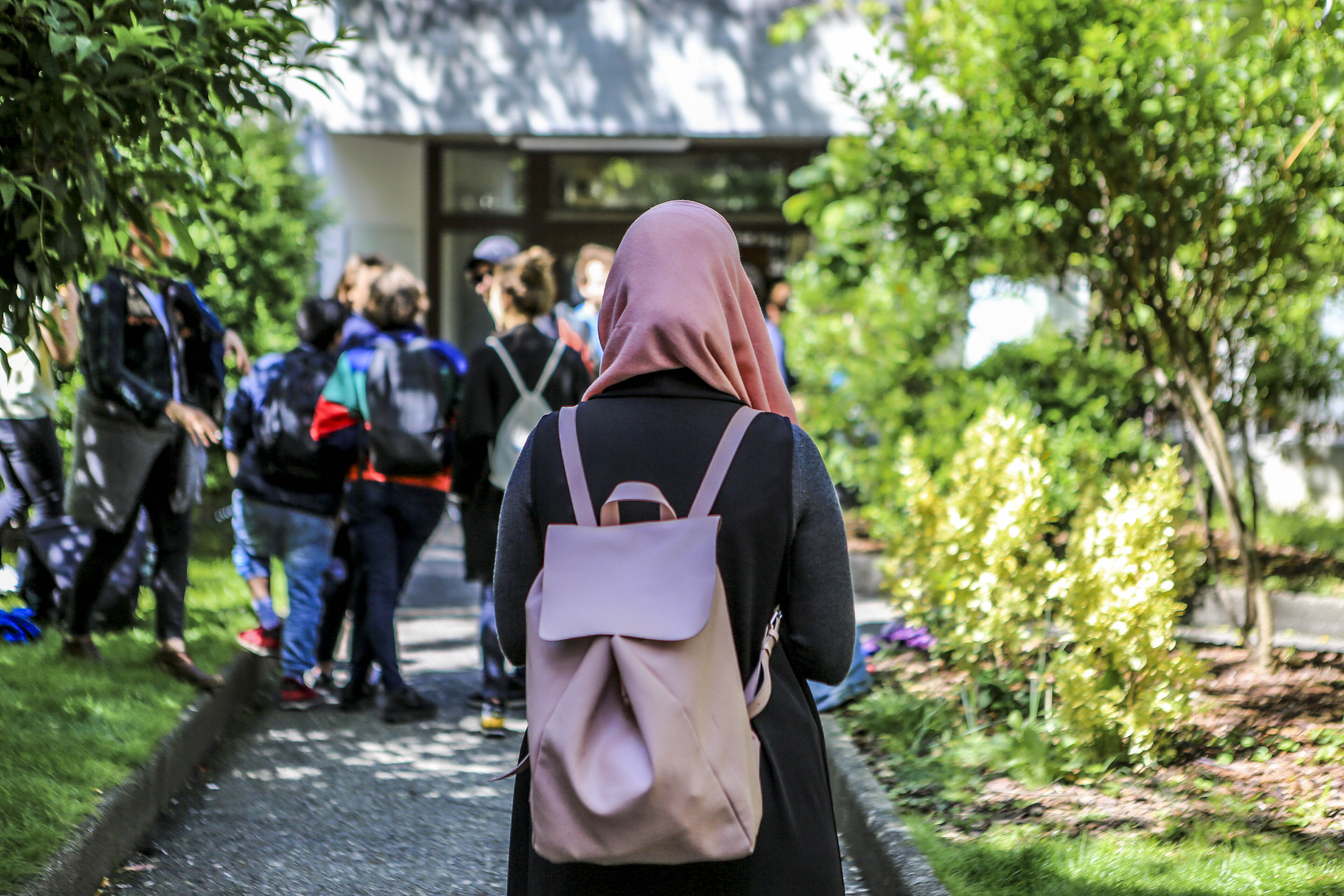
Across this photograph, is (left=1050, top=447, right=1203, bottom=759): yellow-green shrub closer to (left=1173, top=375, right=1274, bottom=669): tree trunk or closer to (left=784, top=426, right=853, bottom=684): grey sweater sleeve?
(left=1173, top=375, right=1274, bottom=669): tree trunk

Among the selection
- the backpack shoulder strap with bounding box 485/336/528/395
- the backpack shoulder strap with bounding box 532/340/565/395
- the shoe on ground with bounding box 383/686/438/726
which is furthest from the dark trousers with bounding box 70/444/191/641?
the backpack shoulder strap with bounding box 532/340/565/395

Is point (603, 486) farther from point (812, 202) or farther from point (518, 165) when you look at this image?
point (518, 165)

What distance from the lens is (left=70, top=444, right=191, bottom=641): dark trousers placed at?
524 cm

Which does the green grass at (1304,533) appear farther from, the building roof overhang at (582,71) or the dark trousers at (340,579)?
the dark trousers at (340,579)

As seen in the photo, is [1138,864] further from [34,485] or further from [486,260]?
[34,485]

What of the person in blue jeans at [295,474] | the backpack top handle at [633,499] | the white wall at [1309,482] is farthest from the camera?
the white wall at [1309,482]

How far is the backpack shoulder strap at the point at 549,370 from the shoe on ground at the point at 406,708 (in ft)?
4.99

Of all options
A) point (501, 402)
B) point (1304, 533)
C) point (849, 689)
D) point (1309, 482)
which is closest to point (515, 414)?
point (501, 402)

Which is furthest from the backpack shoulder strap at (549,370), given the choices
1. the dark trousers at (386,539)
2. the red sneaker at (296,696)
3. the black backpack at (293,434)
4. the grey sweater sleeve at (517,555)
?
the grey sweater sleeve at (517,555)

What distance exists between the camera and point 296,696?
586 cm

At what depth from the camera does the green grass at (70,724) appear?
3666 millimetres

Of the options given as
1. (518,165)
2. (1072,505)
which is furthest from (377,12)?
(1072,505)

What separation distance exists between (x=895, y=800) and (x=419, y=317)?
9.83 ft

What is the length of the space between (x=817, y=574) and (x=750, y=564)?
5.5 inches
